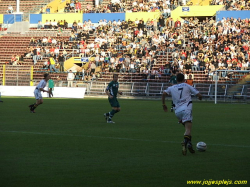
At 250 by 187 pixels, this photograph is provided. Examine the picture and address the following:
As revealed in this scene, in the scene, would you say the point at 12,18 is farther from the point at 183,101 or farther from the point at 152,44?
the point at 183,101

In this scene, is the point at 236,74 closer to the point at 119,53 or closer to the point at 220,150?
the point at 119,53

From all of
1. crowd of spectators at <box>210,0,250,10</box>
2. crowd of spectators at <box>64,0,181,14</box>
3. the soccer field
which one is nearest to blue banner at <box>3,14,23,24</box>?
crowd of spectators at <box>64,0,181,14</box>

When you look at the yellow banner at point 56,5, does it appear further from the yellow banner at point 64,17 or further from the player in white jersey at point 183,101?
the player in white jersey at point 183,101

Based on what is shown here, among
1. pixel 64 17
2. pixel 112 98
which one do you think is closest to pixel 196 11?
pixel 64 17

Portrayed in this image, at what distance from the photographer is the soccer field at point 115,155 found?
32.3ft

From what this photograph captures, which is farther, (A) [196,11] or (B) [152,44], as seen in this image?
(A) [196,11]

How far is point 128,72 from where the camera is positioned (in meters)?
51.1

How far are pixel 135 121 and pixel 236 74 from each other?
77.4 ft

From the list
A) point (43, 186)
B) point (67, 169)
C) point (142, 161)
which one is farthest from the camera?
point (142, 161)

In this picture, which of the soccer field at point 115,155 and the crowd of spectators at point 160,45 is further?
the crowd of spectators at point 160,45

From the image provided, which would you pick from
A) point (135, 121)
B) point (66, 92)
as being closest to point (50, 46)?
point (66, 92)

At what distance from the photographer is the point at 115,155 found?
12773 millimetres

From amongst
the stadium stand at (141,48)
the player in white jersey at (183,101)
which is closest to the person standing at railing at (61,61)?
the stadium stand at (141,48)

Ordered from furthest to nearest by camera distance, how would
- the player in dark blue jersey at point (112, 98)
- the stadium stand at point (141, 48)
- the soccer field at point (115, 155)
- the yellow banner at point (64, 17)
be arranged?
the yellow banner at point (64, 17), the stadium stand at point (141, 48), the player in dark blue jersey at point (112, 98), the soccer field at point (115, 155)
